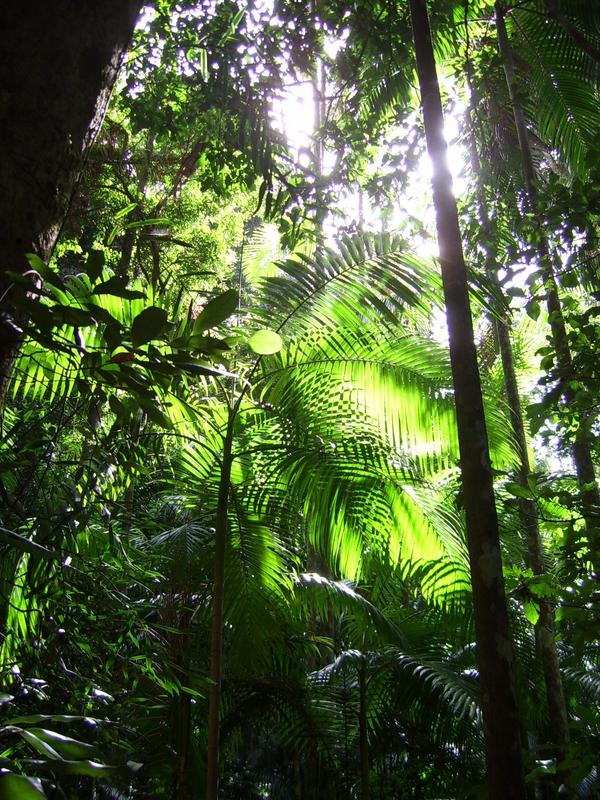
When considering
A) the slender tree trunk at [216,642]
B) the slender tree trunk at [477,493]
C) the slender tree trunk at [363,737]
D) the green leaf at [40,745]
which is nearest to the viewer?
the green leaf at [40,745]

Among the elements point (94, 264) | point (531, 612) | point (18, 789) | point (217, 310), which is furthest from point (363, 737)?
point (18, 789)

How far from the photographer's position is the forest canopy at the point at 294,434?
123 centimetres

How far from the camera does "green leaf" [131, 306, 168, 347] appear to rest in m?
1.04

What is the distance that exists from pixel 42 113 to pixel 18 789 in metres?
1.06

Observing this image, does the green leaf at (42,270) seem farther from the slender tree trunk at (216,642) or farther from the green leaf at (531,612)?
the slender tree trunk at (216,642)

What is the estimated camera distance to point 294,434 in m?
4.05

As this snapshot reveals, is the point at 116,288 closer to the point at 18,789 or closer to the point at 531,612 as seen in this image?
the point at 18,789

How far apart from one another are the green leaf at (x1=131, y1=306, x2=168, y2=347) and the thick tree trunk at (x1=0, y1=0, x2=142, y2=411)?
196 mm

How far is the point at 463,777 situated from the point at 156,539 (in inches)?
157

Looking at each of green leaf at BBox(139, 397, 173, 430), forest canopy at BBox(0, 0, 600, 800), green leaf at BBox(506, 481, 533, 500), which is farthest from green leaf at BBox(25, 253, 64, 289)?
green leaf at BBox(506, 481, 533, 500)

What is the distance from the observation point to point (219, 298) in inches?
46.4

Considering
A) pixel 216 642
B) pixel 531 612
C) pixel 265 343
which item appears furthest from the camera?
pixel 216 642

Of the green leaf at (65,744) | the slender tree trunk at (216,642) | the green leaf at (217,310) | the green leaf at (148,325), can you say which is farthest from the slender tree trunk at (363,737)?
the green leaf at (65,744)

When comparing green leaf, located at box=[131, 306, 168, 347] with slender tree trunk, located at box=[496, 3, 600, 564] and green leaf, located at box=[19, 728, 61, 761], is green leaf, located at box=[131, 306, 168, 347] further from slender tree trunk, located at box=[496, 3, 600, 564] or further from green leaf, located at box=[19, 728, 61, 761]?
slender tree trunk, located at box=[496, 3, 600, 564]
